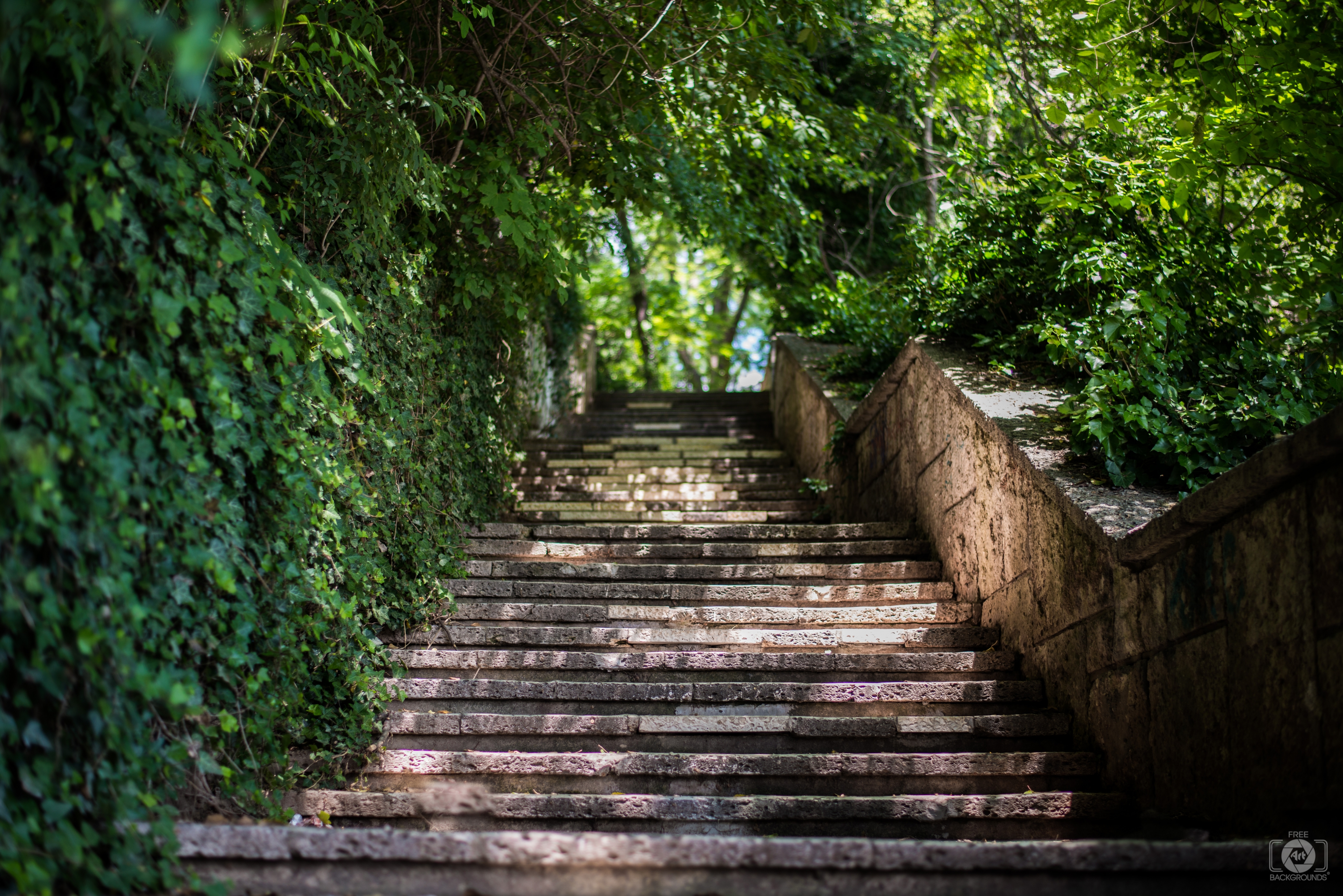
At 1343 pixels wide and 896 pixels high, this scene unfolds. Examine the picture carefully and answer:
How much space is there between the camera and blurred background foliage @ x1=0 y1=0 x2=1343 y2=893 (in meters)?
2.08

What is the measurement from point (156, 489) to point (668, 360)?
16873 mm

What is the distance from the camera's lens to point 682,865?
2197 millimetres

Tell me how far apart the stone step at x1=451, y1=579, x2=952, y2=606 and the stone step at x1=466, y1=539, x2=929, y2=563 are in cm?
45

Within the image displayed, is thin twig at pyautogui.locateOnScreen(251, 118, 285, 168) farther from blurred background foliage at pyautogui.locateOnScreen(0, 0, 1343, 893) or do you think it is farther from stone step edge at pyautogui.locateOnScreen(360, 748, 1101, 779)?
stone step edge at pyautogui.locateOnScreen(360, 748, 1101, 779)

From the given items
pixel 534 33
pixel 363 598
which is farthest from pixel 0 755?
pixel 534 33

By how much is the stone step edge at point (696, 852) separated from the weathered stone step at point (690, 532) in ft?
11.1

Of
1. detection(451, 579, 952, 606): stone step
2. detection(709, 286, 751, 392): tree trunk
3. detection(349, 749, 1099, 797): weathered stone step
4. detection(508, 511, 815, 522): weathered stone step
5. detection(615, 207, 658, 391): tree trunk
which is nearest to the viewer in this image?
detection(349, 749, 1099, 797): weathered stone step

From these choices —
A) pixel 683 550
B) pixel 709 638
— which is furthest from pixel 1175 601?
pixel 683 550

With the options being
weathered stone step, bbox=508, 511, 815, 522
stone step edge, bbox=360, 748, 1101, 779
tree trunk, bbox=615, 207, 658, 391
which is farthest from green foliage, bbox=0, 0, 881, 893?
tree trunk, bbox=615, 207, 658, 391

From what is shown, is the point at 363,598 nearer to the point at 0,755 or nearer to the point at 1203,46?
the point at 0,755

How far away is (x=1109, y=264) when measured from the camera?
446 cm

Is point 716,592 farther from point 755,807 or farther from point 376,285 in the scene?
point 376,285

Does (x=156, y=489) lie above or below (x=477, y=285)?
below

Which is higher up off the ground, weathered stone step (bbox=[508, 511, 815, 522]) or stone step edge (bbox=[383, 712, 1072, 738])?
weathered stone step (bbox=[508, 511, 815, 522])
